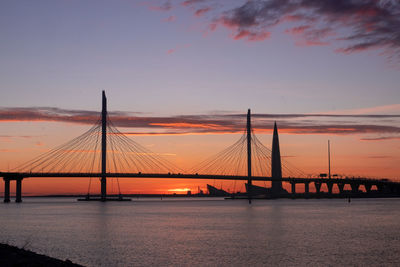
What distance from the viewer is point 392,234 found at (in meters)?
52.4

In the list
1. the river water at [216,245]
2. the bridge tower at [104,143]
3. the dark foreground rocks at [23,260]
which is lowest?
the river water at [216,245]

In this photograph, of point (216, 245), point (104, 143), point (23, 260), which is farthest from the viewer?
Result: point (104, 143)

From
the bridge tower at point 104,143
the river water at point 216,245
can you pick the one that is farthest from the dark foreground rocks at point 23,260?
the bridge tower at point 104,143

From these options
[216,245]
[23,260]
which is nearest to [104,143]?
[216,245]

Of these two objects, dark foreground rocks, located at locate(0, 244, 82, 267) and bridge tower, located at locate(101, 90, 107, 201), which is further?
bridge tower, located at locate(101, 90, 107, 201)

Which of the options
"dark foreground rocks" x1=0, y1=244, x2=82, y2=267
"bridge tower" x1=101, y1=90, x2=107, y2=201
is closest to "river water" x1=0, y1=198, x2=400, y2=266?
"dark foreground rocks" x1=0, y1=244, x2=82, y2=267

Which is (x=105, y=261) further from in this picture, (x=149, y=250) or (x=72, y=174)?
(x=72, y=174)

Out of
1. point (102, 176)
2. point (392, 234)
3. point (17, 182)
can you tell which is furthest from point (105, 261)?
point (17, 182)

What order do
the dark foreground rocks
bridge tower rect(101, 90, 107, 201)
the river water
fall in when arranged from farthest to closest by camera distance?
bridge tower rect(101, 90, 107, 201), the river water, the dark foreground rocks

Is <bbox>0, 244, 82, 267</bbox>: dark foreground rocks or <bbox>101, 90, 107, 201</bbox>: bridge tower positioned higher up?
<bbox>101, 90, 107, 201</bbox>: bridge tower

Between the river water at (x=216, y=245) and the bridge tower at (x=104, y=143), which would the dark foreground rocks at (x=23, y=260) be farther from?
the bridge tower at (x=104, y=143)

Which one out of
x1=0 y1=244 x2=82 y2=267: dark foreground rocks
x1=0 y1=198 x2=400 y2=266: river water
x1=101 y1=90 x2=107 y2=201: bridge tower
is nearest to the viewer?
x1=0 y1=244 x2=82 y2=267: dark foreground rocks

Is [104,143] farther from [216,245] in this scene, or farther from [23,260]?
[23,260]

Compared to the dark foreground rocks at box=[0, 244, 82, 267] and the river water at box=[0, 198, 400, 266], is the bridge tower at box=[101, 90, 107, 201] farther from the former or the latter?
the dark foreground rocks at box=[0, 244, 82, 267]
